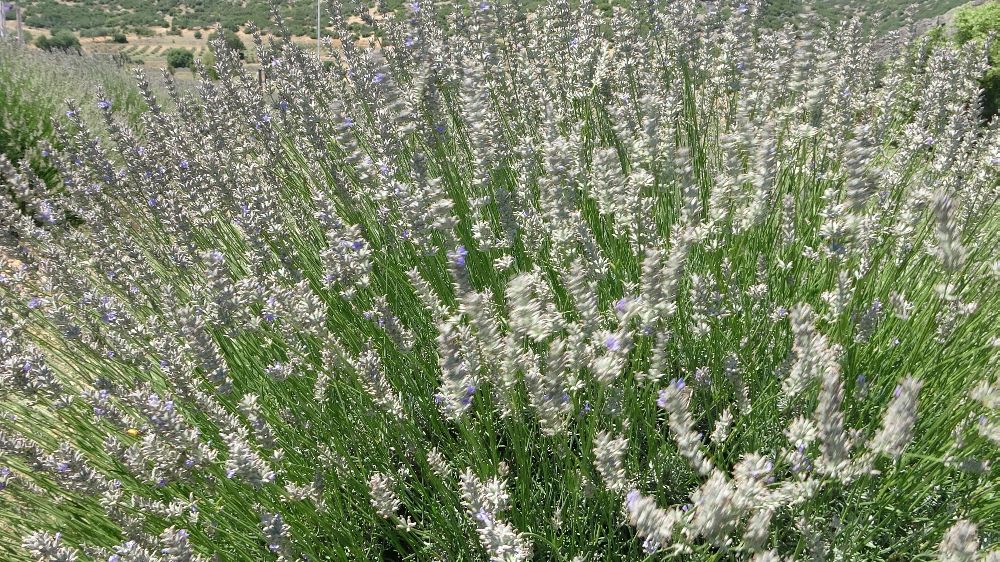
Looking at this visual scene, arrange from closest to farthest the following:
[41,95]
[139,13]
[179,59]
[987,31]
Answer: [987,31], [41,95], [179,59], [139,13]

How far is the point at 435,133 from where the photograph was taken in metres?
2.62

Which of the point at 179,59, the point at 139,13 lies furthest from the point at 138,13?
the point at 179,59

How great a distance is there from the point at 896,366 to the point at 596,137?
1.86 metres

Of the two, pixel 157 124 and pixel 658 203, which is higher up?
pixel 157 124

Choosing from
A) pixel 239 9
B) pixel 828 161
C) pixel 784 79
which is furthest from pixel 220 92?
pixel 239 9

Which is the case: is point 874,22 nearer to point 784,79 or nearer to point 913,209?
point 784,79

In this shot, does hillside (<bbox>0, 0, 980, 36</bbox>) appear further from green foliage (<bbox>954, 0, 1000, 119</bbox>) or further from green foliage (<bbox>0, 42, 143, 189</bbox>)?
green foliage (<bbox>954, 0, 1000, 119</bbox>)

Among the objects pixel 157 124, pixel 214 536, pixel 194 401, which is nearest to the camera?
pixel 194 401

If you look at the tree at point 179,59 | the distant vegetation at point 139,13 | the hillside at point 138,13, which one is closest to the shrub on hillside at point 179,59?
the tree at point 179,59

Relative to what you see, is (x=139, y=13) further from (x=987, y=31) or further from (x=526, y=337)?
(x=526, y=337)

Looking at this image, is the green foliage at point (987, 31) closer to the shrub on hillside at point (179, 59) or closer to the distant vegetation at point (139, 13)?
the shrub on hillside at point (179, 59)

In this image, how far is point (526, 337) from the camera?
1754 millimetres

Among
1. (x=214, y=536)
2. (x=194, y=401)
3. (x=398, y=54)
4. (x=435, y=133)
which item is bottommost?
(x=214, y=536)

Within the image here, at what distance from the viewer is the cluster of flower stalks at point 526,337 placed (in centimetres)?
133
